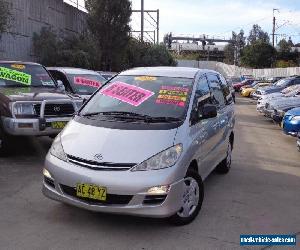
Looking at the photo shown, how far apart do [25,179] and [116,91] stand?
2.11m

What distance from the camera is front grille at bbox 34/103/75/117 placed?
8266 mm

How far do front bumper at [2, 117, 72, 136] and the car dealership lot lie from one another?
57 centimetres

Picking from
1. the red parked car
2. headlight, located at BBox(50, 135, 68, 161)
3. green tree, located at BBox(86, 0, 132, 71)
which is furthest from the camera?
the red parked car

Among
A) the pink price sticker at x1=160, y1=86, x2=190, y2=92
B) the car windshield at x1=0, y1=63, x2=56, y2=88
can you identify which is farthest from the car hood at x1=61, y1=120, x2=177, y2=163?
the car windshield at x1=0, y1=63, x2=56, y2=88

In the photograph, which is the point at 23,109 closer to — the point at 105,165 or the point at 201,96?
the point at 201,96

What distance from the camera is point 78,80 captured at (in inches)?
456

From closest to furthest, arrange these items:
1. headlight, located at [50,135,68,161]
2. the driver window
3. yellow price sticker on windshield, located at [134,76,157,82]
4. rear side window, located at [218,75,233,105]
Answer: headlight, located at [50,135,68,161] → the driver window → yellow price sticker on windshield, located at [134,76,157,82] → rear side window, located at [218,75,233,105]

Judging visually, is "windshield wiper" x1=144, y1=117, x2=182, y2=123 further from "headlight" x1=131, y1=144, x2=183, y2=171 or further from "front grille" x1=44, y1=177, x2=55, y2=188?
"front grille" x1=44, y1=177, x2=55, y2=188

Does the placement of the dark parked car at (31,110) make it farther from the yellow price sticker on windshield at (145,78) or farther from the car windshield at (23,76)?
the yellow price sticker on windshield at (145,78)

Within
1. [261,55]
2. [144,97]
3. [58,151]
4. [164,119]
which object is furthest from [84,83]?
[261,55]

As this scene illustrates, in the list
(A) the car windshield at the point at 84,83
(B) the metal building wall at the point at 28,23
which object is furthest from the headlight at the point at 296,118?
(B) the metal building wall at the point at 28,23

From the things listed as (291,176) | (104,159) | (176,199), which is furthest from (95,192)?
(291,176)

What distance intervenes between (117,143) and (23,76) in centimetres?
525

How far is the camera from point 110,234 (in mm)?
4918
